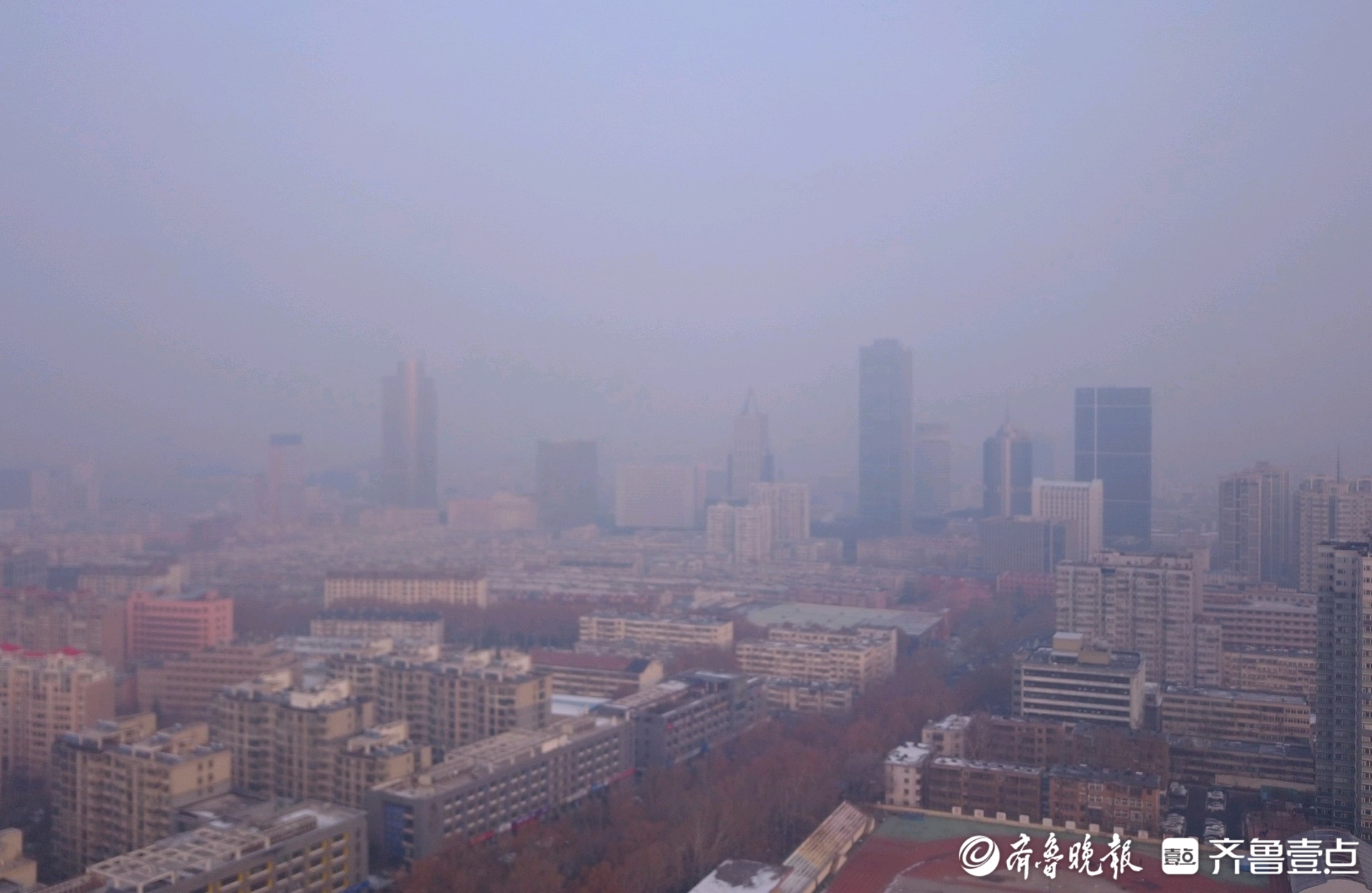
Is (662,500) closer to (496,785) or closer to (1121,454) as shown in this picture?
(1121,454)

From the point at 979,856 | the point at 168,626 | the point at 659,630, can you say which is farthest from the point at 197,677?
the point at 979,856

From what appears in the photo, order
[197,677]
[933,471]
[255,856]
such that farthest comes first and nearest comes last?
[933,471]
[197,677]
[255,856]

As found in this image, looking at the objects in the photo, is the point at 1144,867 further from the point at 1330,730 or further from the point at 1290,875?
the point at 1330,730

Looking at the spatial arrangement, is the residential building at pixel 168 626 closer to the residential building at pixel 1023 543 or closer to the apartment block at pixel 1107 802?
the apartment block at pixel 1107 802

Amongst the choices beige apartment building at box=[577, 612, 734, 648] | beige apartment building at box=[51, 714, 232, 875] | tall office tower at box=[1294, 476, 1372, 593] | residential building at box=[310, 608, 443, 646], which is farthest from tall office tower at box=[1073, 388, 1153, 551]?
beige apartment building at box=[51, 714, 232, 875]

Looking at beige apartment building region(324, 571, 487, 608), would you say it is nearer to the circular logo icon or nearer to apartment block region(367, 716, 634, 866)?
apartment block region(367, 716, 634, 866)

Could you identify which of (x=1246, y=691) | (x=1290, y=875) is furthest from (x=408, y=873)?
(x=1246, y=691)

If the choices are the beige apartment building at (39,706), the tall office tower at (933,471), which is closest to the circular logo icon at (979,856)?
the beige apartment building at (39,706)
